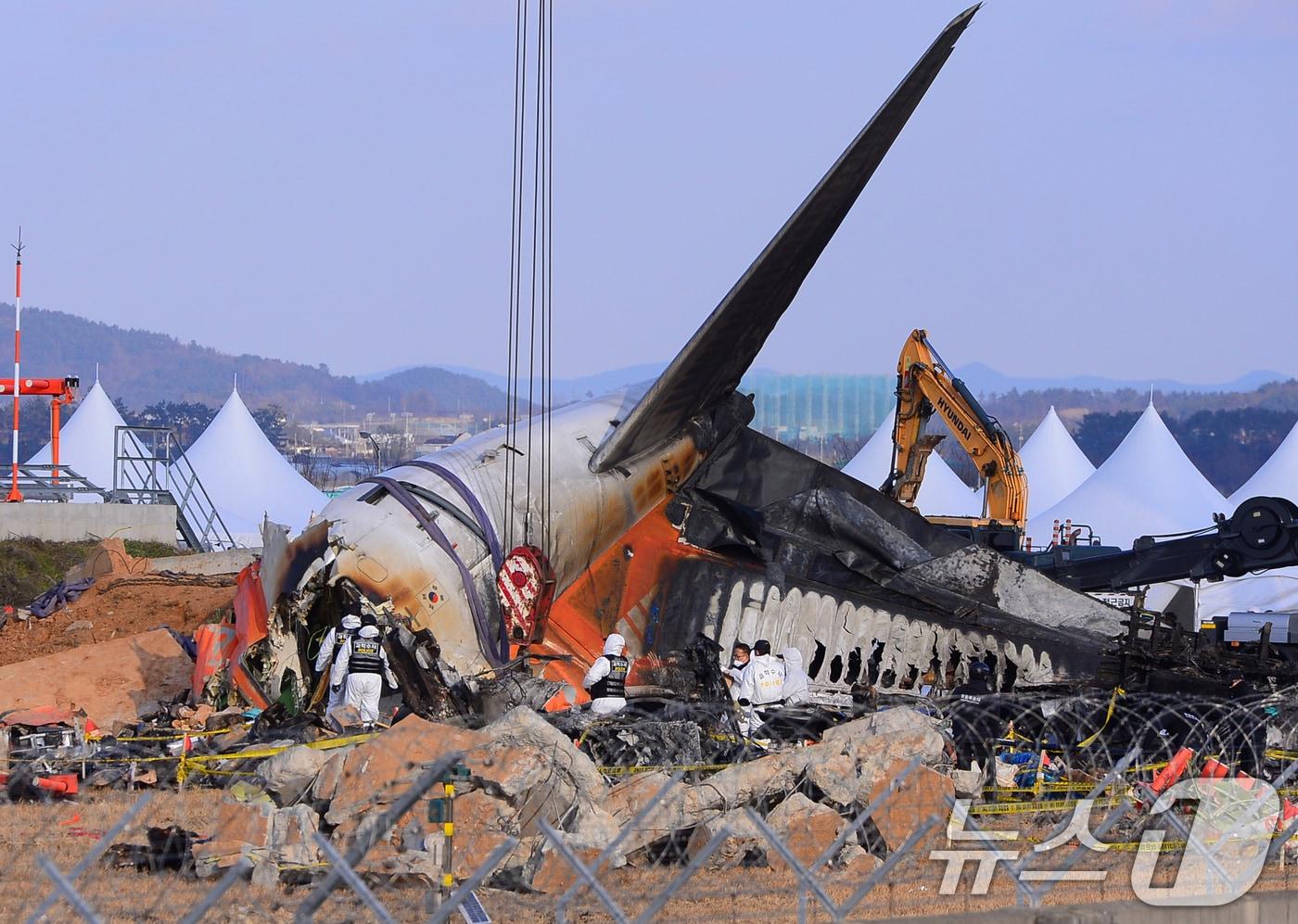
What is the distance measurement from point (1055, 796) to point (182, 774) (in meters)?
7.14

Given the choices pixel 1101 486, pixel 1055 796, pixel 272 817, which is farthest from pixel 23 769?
pixel 1101 486

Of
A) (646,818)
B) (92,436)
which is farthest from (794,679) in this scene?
(92,436)

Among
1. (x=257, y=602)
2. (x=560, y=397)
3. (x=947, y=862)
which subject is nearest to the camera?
(x=947, y=862)

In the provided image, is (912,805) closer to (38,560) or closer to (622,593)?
(622,593)

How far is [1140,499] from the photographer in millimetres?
46469

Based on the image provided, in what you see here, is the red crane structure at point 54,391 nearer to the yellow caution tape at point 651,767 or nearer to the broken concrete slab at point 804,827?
the yellow caution tape at point 651,767

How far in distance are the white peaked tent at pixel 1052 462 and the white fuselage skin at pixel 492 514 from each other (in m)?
42.7

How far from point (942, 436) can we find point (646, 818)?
2358 cm

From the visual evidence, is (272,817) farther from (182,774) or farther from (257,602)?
(257,602)

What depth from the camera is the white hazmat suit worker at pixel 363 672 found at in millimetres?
15750

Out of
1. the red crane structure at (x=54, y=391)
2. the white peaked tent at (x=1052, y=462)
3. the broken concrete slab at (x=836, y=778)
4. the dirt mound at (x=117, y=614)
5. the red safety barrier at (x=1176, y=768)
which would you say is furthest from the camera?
the white peaked tent at (x=1052, y=462)

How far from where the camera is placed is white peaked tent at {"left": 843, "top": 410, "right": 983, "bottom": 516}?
5538 cm

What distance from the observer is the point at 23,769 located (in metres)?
13.6

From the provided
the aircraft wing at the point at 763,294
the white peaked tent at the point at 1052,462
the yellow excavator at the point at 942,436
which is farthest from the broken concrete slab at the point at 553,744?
the white peaked tent at the point at 1052,462
